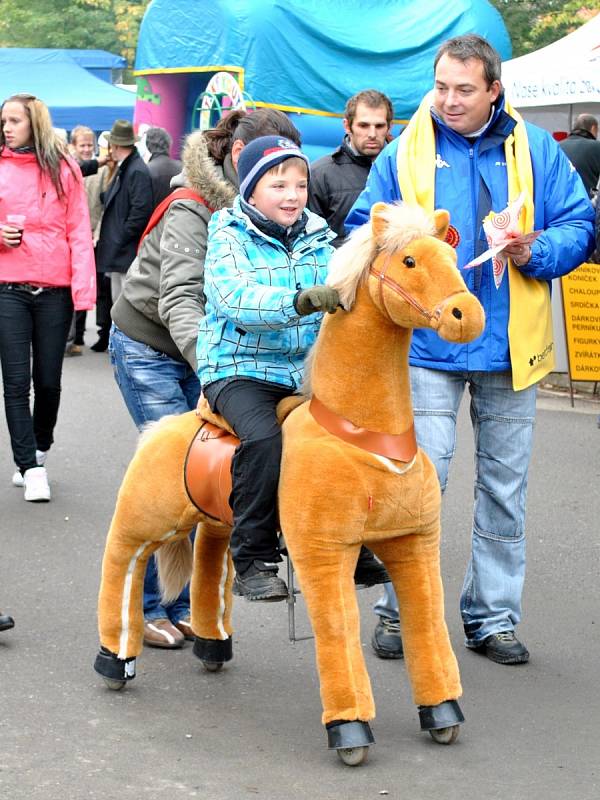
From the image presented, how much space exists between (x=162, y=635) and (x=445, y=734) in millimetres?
1530

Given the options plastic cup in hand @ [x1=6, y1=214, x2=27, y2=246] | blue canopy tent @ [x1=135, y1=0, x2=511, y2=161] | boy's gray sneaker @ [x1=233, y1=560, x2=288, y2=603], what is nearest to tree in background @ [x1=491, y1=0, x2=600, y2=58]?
blue canopy tent @ [x1=135, y1=0, x2=511, y2=161]

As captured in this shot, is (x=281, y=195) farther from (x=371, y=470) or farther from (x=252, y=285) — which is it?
(x=371, y=470)

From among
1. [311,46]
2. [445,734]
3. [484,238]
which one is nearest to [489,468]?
[484,238]

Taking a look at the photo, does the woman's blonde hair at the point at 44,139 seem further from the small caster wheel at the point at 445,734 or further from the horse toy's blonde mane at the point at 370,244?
the small caster wheel at the point at 445,734

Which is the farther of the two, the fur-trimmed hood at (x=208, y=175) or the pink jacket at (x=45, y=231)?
the pink jacket at (x=45, y=231)

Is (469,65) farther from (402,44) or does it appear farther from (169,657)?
(402,44)

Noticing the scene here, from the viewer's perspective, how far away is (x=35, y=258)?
7855 mm

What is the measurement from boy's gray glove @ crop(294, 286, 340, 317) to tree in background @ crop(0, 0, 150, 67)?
40.2m

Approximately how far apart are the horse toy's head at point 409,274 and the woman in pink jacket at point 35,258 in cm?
395

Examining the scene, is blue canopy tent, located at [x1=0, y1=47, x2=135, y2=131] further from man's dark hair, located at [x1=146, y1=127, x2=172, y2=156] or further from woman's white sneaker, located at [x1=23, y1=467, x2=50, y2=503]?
woman's white sneaker, located at [x1=23, y1=467, x2=50, y2=503]

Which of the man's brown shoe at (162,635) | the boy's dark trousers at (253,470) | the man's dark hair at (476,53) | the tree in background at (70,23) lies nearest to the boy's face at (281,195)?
the boy's dark trousers at (253,470)

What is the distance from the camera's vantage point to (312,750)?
14.6 ft

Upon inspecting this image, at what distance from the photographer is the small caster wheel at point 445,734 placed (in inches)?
175

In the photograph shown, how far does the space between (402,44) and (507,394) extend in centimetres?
1311
